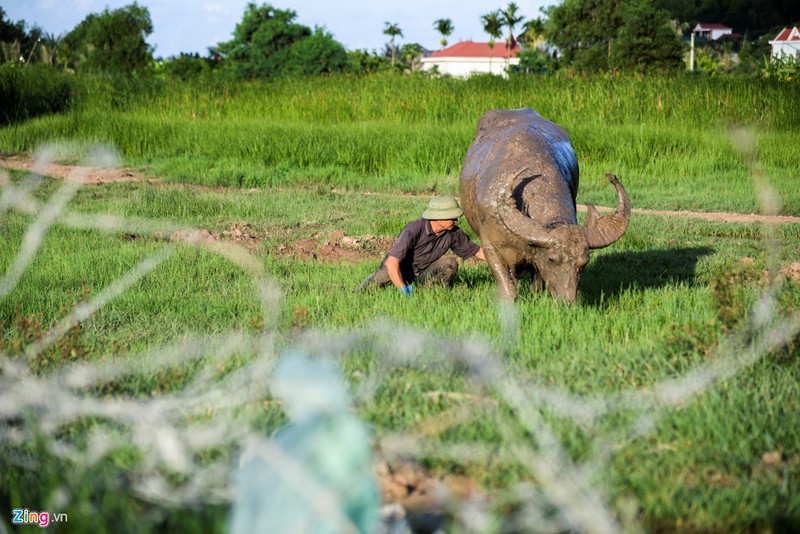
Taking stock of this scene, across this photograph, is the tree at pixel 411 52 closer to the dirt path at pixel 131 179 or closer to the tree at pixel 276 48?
the tree at pixel 276 48

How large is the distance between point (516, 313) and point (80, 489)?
10.5 ft

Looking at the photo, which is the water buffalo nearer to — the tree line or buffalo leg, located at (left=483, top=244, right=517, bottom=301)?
buffalo leg, located at (left=483, top=244, right=517, bottom=301)

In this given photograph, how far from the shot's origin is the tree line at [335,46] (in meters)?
44.0

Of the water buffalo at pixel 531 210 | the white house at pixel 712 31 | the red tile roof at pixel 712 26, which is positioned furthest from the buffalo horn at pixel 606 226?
the red tile roof at pixel 712 26

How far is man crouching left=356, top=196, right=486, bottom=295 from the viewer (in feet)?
21.7

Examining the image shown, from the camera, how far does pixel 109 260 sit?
7.54m

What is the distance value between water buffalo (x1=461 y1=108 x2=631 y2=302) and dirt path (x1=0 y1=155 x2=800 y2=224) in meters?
3.89

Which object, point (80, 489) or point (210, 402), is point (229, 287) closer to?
point (210, 402)

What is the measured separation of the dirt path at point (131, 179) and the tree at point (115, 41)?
35.3 metres

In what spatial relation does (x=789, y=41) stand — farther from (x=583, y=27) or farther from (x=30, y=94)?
(x=30, y=94)

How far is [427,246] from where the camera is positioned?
271 inches

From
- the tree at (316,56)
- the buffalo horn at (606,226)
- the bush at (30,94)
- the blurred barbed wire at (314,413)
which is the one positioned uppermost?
the tree at (316,56)

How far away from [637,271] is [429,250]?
74.3 inches

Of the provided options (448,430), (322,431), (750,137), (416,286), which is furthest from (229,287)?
(750,137)
